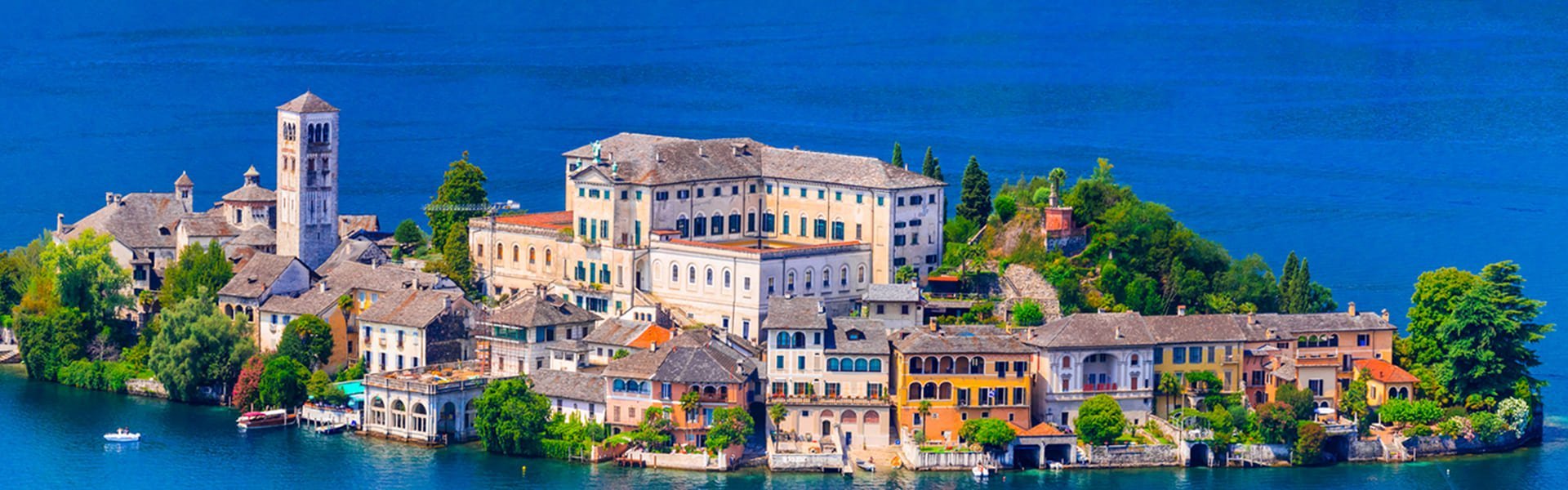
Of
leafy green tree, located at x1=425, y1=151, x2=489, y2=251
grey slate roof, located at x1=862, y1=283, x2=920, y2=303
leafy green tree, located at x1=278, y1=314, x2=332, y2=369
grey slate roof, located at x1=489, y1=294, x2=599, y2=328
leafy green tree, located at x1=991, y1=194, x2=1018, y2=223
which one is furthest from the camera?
leafy green tree, located at x1=425, y1=151, x2=489, y2=251

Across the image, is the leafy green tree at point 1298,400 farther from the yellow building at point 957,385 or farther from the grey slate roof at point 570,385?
the grey slate roof at point 570,385

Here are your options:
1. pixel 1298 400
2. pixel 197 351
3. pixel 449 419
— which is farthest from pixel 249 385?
pixel 1298 400

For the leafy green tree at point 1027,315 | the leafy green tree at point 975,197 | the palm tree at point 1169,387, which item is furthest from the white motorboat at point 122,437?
the palm tree at point 1169,387

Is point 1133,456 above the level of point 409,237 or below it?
below

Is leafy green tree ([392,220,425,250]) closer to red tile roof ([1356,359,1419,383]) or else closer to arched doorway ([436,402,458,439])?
arched doorway ([436,402,458,439])

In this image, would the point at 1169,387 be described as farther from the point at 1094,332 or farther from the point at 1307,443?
the point at 1307,443

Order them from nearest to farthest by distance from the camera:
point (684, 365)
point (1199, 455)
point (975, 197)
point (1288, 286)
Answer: point (684, 365) < point (1199, 455) < point (1288, 286) < point (975, 197)

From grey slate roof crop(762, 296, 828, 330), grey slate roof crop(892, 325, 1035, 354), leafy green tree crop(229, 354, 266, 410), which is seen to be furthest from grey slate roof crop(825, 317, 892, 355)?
leafy green tree crop(229, 354, 266, 410)
